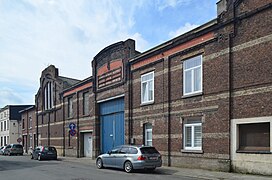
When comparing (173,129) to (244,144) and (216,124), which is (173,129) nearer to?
(216,124)

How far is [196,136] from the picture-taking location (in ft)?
59.7

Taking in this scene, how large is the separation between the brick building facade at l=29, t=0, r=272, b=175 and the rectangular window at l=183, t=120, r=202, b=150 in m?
0.06

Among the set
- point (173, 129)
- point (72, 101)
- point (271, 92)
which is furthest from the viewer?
point (72, 101)

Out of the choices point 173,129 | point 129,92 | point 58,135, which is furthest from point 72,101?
point 173,129

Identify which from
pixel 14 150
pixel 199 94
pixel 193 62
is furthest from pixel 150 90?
pixel 14 150

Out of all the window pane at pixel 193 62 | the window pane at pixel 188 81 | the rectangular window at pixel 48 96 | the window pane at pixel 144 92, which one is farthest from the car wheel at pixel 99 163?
the rectangular window at pixel 48 96

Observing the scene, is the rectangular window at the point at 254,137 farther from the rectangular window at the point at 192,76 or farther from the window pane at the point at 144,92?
the window pane at the point at 144,92

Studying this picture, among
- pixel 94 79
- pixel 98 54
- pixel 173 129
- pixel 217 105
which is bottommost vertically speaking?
pixel 173 129

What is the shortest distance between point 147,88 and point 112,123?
19.3 feet

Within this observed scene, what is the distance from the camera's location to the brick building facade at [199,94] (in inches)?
585

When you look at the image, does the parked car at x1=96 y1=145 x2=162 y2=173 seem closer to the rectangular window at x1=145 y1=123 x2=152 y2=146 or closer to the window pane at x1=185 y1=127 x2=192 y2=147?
the window pane at x1=185 y1=127 x2=192 y2=147

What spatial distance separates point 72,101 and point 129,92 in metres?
11.9

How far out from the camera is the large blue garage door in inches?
1000

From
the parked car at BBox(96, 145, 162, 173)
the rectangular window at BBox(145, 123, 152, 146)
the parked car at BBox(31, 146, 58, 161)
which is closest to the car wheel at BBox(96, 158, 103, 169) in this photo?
the parked car at BBox(96, 145, 162, 173)
